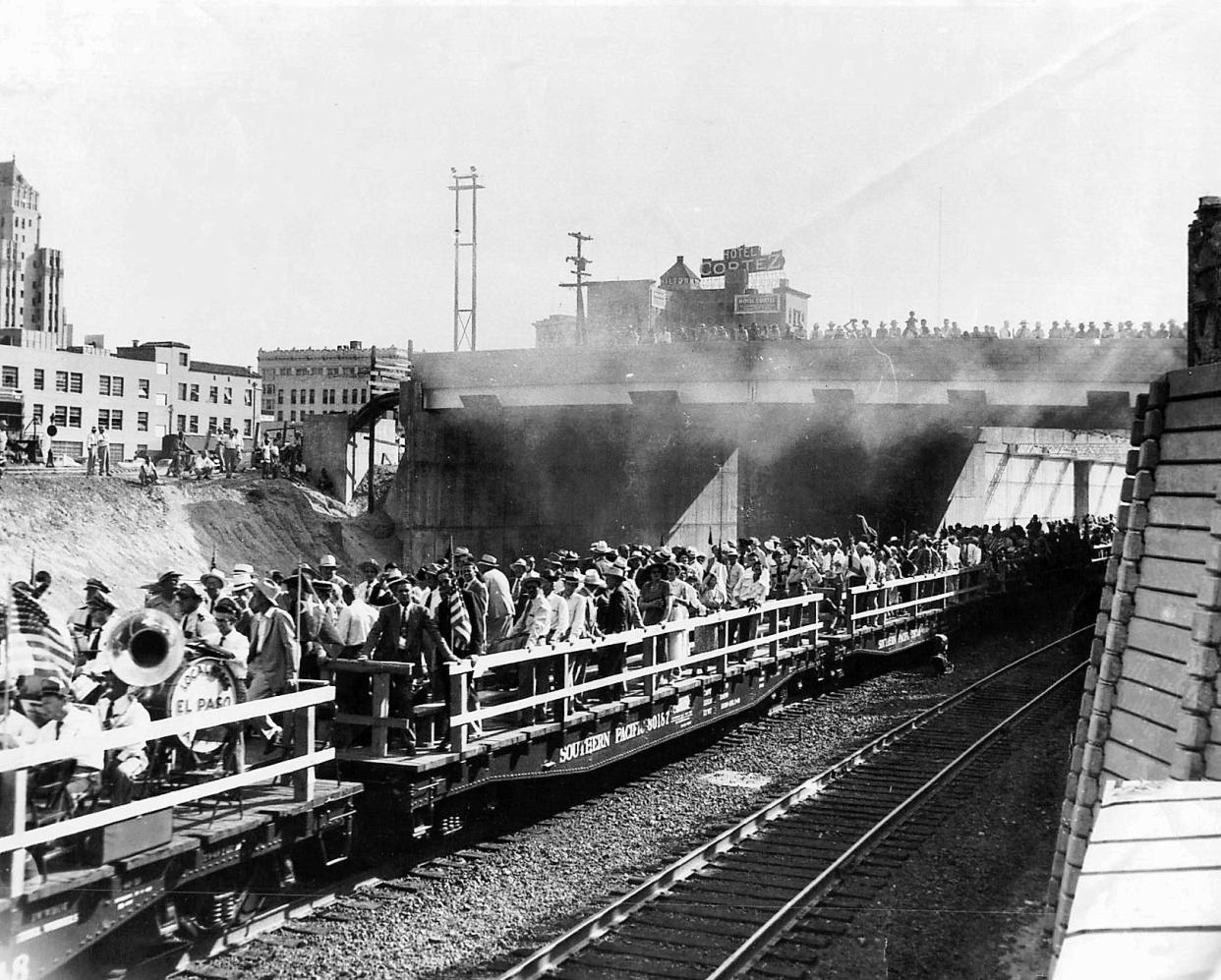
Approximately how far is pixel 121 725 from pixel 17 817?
1.29 metres

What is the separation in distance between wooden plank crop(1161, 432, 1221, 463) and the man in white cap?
6928 millimetres

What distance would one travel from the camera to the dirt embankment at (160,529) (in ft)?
111

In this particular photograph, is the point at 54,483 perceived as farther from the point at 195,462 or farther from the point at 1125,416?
the point at 1125,416

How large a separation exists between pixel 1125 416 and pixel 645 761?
2104 centimetres

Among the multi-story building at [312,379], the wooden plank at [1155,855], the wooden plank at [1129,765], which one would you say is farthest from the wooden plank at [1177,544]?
the multi-story building at [312,379]

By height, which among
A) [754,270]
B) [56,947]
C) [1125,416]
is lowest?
[56,947]

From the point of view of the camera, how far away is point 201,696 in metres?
7.52

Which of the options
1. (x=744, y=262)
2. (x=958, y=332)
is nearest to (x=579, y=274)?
(x=744, y=262)

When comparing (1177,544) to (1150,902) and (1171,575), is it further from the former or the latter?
(1150,902)

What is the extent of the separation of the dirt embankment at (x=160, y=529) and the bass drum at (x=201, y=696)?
960 inches

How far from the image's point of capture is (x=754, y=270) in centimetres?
4675

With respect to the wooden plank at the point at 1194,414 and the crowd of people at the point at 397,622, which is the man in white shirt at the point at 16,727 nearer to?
the crowd of people at the point at 397,622

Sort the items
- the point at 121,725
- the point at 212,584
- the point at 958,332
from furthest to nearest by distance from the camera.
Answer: the point at 958,332 → the point at 212,584 → the point at 121,725

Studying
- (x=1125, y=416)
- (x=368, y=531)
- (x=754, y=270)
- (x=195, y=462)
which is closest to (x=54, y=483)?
(x=195, y=462)
